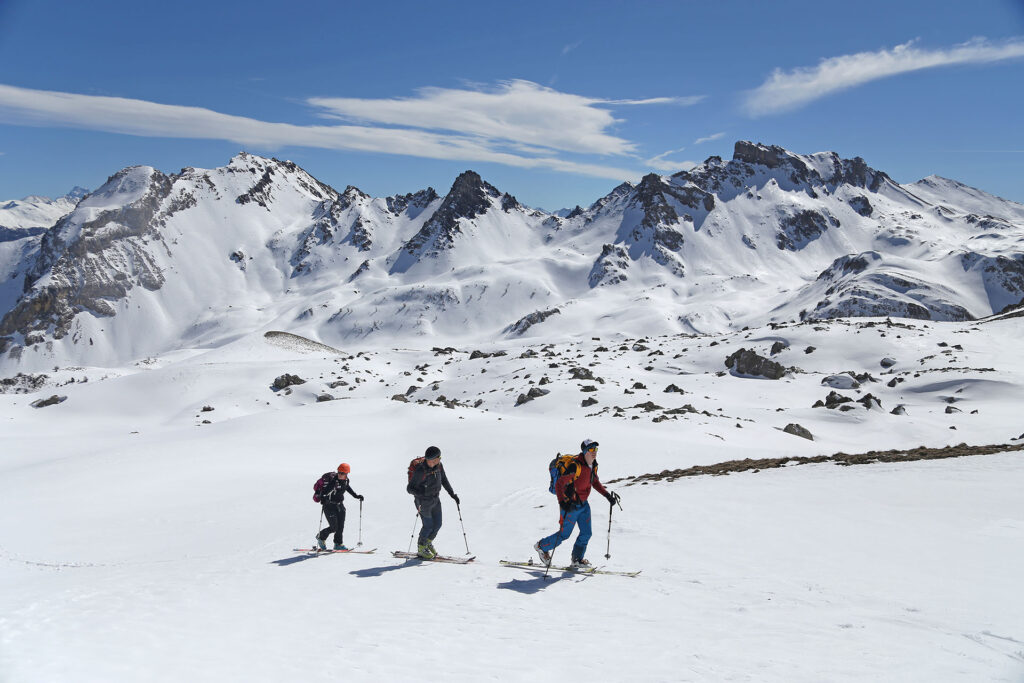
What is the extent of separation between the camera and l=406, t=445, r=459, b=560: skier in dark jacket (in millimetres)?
11820

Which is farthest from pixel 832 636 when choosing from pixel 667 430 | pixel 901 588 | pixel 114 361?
pixel 114 361

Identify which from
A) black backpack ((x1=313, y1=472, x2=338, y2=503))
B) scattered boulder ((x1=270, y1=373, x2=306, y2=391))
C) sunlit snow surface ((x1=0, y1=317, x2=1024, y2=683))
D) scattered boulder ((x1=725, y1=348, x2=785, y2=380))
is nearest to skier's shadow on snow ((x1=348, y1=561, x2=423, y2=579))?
sunlit snow surface ((x1=0, y1=317, x2=1024, y2=683))

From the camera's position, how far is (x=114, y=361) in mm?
180250

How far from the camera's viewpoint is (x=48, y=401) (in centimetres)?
4991

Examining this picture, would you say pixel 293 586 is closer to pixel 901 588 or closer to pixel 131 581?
pixel 131 581

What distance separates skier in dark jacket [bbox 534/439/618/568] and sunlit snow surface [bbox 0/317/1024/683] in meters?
0.59

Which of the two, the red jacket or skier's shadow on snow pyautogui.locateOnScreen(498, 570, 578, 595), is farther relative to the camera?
the red jacket

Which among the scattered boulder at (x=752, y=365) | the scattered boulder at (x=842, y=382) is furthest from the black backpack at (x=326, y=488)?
the scattered boulder at (x=752, y=365)

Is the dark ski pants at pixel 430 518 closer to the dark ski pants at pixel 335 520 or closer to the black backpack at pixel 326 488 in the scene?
the dark ski pants at pixel 335 520

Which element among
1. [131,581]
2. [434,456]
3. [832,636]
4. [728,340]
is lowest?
[131,581]

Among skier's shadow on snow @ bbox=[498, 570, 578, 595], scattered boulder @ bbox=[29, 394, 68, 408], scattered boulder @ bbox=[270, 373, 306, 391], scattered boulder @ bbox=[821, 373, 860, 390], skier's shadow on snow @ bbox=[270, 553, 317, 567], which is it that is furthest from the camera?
scattered boulder @ bbox=[270, 373, 306, 391]

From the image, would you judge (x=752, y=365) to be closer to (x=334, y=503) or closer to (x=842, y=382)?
(x=842, y=382)

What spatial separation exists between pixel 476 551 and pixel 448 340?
465ft

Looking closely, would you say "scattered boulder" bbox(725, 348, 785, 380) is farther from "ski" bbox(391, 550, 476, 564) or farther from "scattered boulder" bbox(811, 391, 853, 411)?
"ski" bbox(391, 550, 476, 564)
